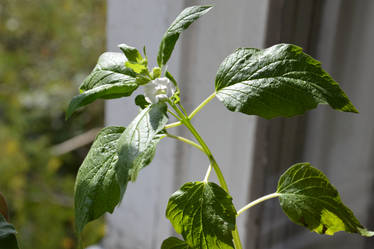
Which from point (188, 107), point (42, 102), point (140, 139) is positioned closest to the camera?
point (140, 139)

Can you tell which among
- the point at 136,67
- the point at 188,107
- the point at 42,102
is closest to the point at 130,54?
the point at 136,67

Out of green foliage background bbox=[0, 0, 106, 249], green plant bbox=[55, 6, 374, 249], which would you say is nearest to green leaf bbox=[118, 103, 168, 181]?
green plant bbox=[55, 6, 374, 249]

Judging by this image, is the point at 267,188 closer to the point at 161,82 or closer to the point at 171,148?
the point at 171,148

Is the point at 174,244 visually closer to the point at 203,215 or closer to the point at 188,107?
the point at 203,215

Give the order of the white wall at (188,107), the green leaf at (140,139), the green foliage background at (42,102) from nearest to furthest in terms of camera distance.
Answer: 1. the green leaf at (140,139)
2. the white wall at (188,107)
3. the green foliage background at (42,102)

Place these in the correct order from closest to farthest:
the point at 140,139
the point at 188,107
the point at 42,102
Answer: the point at 140,139 < the point at 188,107 < the point at 42,102

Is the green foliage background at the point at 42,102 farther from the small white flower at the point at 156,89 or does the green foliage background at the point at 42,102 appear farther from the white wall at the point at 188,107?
the small white flower at the point at 156,89

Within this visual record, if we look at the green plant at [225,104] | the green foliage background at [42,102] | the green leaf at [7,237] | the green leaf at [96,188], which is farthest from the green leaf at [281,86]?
the green foliage background at [42,102]
